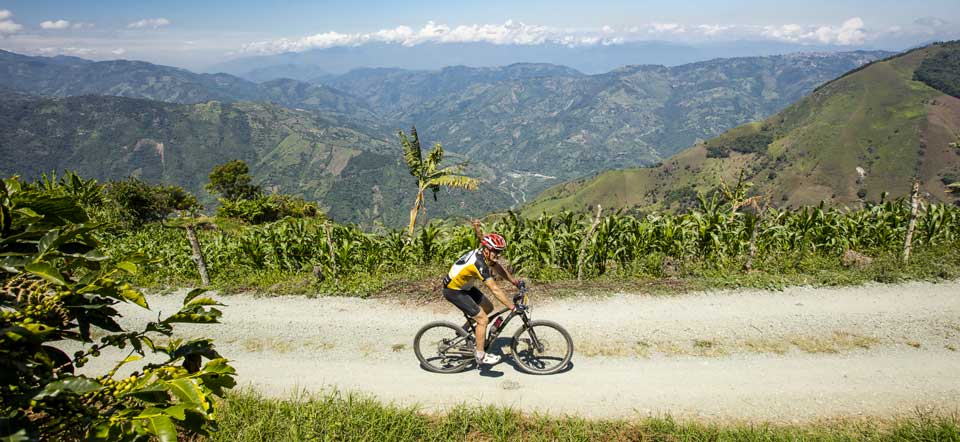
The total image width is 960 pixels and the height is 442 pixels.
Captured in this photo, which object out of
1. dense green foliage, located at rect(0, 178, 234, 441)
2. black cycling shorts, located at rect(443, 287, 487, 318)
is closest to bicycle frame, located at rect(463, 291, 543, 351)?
black cycling shorts, located at rect(443, 287, 487, 318)

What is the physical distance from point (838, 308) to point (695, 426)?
573 centimetres

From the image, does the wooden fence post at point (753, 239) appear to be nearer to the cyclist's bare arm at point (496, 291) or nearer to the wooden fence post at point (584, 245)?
the wooden fence post at point (584, 245)

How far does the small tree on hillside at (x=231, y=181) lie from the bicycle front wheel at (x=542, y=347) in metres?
55.4

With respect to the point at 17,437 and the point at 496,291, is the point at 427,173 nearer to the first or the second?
the point at 496,291

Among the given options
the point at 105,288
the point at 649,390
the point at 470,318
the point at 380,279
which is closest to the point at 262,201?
the point at 380,279

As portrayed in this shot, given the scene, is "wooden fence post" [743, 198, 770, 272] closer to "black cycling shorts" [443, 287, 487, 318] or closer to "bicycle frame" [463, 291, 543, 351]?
"bicycle frame" [463, 291, 543, 351]

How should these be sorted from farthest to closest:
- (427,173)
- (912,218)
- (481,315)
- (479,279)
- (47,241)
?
(427,173)
(912,218)
(481,315)
(479,279)
(47,241)

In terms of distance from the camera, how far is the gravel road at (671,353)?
650cm

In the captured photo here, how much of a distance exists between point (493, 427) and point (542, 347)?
1999mm

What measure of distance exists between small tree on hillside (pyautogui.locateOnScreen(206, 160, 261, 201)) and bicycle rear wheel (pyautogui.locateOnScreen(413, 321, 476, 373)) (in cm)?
5443

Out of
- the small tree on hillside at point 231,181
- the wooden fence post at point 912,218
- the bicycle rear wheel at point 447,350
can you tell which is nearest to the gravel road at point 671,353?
the bicycle rear wheel at point 447,350

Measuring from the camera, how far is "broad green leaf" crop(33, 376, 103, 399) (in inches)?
67.3

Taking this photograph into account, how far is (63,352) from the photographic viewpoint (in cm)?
182

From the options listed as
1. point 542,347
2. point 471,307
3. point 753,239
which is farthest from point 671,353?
point 753,239
